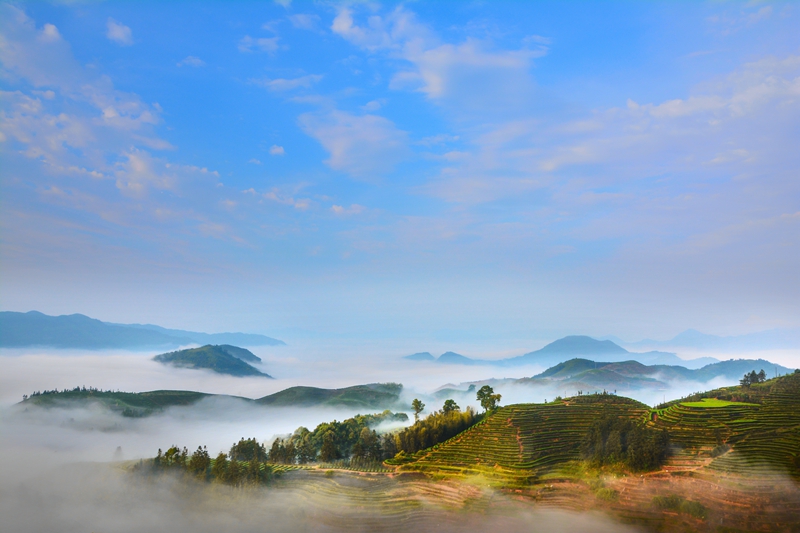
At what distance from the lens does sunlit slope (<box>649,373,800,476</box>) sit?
222ft

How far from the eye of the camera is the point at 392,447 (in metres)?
101

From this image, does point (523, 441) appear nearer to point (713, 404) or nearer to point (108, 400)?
point (713, 404)

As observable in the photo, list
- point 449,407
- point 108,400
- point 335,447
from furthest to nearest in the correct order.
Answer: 1. point 108,400
2. point 449,407
3. point 335,447

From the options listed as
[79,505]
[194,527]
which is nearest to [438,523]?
[194,527]

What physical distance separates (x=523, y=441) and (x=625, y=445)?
17.8 metres

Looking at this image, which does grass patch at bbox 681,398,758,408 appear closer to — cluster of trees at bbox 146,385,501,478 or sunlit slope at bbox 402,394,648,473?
sunlit slope at bbox 402,394,648,473

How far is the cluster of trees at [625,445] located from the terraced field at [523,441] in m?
4.66

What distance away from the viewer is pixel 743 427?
7575 cm

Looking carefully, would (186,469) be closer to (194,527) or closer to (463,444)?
(194,527)

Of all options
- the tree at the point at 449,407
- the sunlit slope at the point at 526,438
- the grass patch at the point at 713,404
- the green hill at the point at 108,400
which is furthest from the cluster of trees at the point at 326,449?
the green hill at the point at 108,400

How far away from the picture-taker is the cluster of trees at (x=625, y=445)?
232ft

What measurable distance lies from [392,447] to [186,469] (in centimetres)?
4215

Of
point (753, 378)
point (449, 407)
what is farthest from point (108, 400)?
point (753, 378)

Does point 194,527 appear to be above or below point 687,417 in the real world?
below
